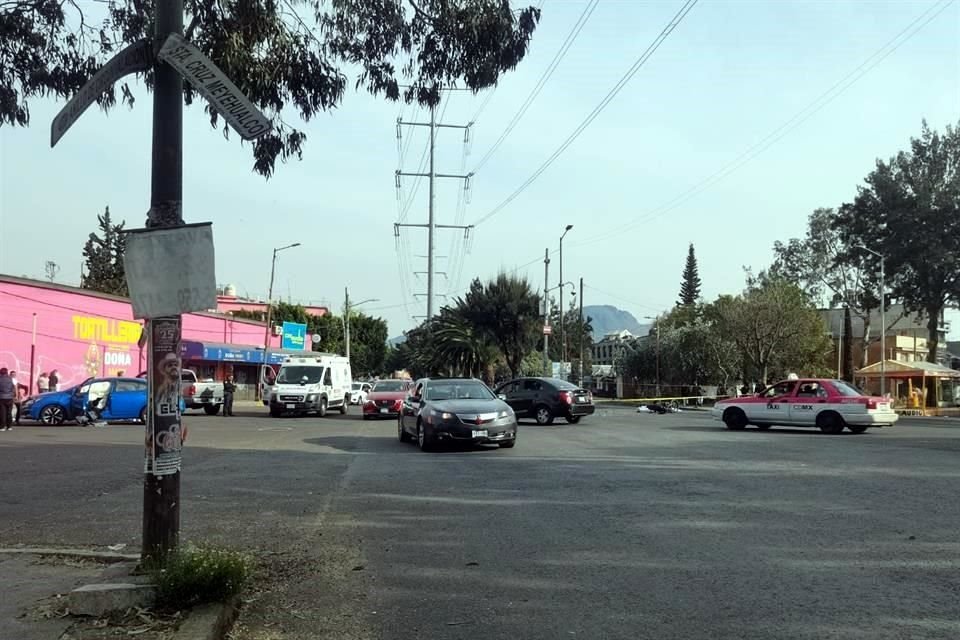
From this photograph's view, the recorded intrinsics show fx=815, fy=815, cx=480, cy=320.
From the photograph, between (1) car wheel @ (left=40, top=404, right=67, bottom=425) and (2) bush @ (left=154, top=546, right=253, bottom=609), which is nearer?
(2) bush @ (left=154, top=546, right=253, bottom=609)

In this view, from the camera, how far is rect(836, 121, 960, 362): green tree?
49.6 meters

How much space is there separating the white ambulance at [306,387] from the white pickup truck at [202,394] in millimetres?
2890

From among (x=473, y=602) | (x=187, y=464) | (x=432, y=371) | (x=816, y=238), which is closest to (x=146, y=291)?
(x=473, y=602)

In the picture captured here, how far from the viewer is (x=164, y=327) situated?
209 inches

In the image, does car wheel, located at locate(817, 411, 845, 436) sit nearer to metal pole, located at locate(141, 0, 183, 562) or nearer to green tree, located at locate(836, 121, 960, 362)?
metal pole, located at locate(141, 0, 183, 562)

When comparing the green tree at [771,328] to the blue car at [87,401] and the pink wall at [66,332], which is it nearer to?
the pink wall at [66,332]

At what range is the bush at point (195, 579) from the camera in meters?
4.95

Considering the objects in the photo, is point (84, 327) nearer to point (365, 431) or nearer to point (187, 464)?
point (365, 431)

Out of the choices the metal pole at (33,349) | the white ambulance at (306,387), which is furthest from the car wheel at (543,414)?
the metal pole at (33,349)

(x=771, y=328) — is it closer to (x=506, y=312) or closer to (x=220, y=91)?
(x=506, y=312)

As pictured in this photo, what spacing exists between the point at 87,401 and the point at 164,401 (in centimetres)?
2134

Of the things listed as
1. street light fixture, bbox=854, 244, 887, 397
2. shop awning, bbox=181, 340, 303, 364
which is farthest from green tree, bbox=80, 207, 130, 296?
street light fixture, bbox=854, 244, 887, 397

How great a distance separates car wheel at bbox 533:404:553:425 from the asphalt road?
32.7ft

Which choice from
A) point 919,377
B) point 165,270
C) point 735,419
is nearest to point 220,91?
point 165,270
